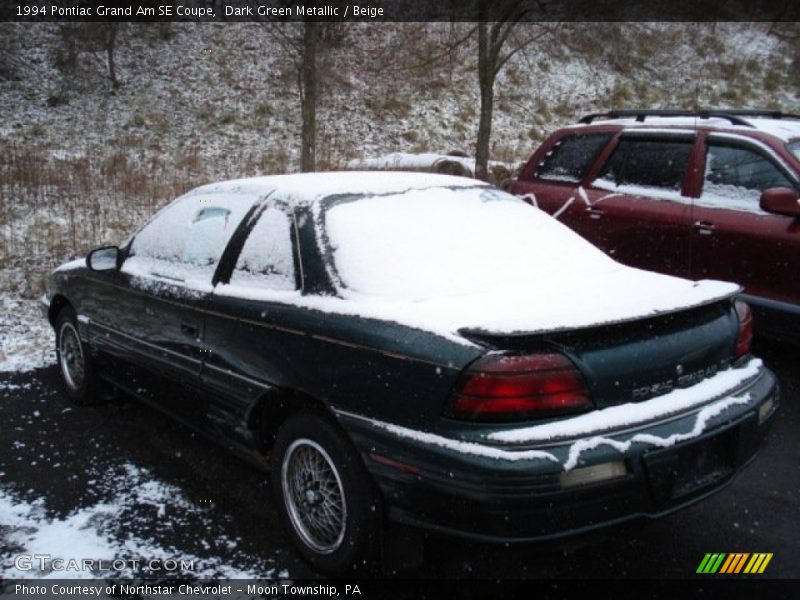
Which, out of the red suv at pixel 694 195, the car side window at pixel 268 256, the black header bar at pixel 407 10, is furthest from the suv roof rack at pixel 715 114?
the black header bar at pixel 407 10

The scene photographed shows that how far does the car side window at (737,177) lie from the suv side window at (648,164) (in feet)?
0.71

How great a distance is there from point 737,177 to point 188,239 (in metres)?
3.97

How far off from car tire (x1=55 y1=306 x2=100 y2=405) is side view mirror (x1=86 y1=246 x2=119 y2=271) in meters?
0.64

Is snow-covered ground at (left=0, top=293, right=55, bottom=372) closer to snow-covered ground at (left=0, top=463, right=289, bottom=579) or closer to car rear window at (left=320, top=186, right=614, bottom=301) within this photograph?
snow-covered ground at (left=0, top=463, right=289, bottom=579)

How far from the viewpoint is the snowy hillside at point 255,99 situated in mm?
11211

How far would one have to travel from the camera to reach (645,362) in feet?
8.14

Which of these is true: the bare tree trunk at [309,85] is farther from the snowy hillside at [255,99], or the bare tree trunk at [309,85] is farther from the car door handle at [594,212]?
the car door handle at [594,212]

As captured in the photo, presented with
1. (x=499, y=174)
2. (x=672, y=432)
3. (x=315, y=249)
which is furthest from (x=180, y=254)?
(x=499, y=174)

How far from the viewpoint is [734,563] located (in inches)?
116

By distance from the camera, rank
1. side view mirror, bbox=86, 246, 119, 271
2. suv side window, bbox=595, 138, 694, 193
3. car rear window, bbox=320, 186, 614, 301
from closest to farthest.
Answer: car rear window, bbox=320, 186, 614, 301, side view mirror, bbox=86, 246, 119, 271, suv side window, bbox=595, 138, 694, 193

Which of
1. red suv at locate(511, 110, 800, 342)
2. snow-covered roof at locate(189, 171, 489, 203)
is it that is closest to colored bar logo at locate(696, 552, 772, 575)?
snow-covered roof at locate(189, 171, 489, 203)

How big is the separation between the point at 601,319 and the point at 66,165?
43.5 feet

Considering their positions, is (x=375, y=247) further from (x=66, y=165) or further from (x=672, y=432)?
(x=66, y=165)

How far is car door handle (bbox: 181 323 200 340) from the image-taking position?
3408 mm
